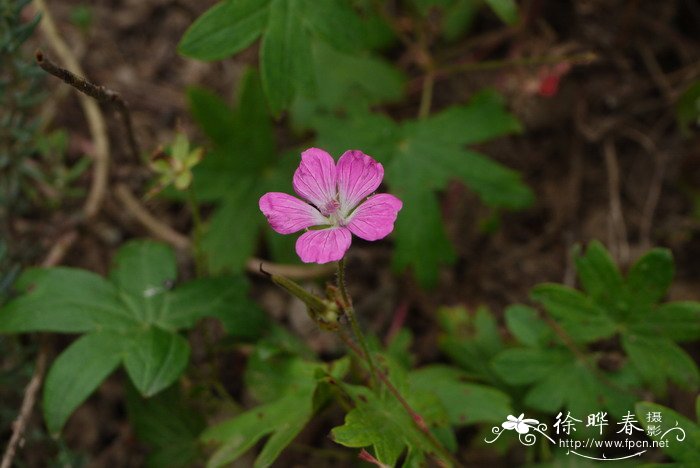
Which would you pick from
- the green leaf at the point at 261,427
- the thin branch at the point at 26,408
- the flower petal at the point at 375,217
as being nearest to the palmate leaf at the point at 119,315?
the thin branch at the point at 26,408

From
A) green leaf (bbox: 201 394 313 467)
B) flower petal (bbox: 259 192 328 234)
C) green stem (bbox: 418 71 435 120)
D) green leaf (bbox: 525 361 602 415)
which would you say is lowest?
green leaf (bbox: 201 394 313 467)

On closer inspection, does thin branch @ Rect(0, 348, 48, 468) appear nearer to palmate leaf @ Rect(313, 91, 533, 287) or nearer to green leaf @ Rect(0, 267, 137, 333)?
green leaf @ Rect(0, 267, 137, 333)

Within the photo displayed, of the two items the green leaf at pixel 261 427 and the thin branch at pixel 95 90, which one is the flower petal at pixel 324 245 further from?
the thin branch at pixel 95 90

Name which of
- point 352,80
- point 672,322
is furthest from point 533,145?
point 672,322

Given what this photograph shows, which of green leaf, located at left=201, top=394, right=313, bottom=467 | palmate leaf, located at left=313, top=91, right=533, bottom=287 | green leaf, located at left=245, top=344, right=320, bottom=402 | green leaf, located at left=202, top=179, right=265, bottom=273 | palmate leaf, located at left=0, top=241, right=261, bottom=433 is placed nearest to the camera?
green leaf, located at left=201, top=394, right=313, bottom=467

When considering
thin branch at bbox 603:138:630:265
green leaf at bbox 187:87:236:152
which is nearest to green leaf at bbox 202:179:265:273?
green leaf at bbox 187:87:236:152

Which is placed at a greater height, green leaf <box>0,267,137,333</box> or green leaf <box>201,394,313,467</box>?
green leaf <box>0,267,137,333</box>

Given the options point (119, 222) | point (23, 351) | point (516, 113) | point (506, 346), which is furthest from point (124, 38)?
point (506, 346)
